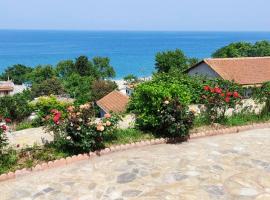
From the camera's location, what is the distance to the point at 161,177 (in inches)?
307

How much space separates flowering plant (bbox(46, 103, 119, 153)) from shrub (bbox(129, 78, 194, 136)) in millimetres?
1501

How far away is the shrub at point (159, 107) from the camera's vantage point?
10016 mm

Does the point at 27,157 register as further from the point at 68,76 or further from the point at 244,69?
the point at 68,76

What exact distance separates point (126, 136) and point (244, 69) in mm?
21740

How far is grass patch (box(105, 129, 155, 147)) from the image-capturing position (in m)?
9.85

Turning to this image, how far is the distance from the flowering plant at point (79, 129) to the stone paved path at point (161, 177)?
0.44m

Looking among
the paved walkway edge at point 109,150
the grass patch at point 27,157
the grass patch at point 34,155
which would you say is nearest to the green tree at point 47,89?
the paved walkway edge at point 109,150

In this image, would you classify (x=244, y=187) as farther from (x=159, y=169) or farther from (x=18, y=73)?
(x=18, y=73)

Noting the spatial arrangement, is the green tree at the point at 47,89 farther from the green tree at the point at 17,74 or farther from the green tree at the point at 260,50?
the green tree at the point at 260,50

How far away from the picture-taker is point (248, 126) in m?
11.5

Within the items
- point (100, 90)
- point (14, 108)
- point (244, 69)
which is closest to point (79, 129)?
point (14, 108)

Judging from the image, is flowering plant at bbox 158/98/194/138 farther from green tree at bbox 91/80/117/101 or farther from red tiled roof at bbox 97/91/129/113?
green tree at bbox 91/80/117/101

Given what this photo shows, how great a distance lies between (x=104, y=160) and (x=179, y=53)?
56228 mm

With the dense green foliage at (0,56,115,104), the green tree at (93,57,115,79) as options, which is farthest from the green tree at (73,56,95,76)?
the green tree at (93,57,115,79)
